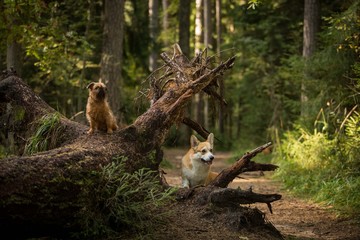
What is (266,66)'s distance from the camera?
22484 mm

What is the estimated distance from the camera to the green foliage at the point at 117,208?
5262 mm

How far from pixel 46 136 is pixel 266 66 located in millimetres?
17053

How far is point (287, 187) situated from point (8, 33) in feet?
27.3

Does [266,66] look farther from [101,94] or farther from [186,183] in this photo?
[101,94]

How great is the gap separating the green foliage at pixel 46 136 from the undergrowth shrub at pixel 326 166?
17.7 feet

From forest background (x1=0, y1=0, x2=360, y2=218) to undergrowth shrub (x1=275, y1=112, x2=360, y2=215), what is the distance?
3 cm

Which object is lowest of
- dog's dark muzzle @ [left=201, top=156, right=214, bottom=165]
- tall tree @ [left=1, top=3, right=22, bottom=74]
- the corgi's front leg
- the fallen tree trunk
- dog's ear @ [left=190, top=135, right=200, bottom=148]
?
the corgi's front leg

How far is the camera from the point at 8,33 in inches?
444

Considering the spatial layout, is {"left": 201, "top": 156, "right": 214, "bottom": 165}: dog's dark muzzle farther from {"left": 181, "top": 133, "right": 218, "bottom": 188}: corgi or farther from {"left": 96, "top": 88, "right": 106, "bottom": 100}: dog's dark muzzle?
{"left": 96, "top": 88, "right": 106, "bottom": 100}: dog's dark muzzle

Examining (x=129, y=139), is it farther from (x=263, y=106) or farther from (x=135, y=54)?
(x=263, y=106)

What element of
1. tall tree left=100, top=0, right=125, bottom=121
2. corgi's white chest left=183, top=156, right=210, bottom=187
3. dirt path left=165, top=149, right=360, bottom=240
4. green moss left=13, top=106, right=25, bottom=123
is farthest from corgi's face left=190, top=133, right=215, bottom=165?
tall tree left=100, top=0, right=125, bottom=121

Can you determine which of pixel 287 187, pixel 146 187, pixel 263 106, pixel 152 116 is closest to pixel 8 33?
pixel 152 116

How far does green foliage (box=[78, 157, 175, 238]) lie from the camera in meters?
5.26

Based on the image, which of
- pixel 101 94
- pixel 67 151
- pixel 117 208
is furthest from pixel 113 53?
pixel 117 208
